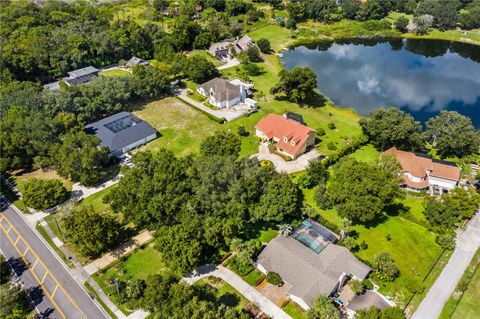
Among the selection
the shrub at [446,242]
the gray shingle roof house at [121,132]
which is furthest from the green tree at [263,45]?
the shrub at [446,242]

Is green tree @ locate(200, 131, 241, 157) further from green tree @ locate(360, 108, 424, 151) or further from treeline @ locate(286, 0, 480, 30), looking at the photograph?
treeline @ locate(286, 0, 480, 30)

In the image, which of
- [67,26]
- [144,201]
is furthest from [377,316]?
[67,26]

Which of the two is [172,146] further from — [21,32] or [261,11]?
[261,11]

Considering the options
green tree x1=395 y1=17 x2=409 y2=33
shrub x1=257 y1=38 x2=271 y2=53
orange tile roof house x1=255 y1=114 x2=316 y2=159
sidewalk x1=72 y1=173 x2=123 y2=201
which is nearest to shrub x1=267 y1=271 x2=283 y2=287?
orange tile roof house x1=255 y1=114 x2=316 y2=159

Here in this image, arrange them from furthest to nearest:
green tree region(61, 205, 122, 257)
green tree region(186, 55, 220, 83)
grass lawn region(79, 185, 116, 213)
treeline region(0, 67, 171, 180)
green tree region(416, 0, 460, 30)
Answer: green tree region(416, 0, 460, 30)
green tree region(186, 55, 220, 83)
treeline region(0, 67, 171, 180)
grass lawn region(79, 185, 116, 213)
green tree region(61, 205, 122, 257)

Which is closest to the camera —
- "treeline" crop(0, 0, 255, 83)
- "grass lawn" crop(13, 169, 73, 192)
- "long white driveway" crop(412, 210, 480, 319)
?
"long white driveway" crop(412, 210, 480, 319)

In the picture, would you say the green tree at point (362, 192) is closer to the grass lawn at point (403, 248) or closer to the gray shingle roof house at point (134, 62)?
the grass lawn at point (403, 248)

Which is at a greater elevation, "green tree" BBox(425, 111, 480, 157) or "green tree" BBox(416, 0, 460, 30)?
"green tree" BBox(416, 0, 460, 30)

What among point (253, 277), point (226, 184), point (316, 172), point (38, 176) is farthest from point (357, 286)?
point (38, 176)
